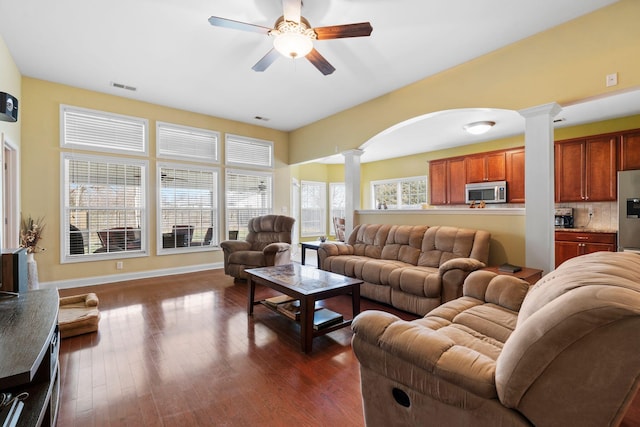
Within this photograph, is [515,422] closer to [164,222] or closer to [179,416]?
[179,416]

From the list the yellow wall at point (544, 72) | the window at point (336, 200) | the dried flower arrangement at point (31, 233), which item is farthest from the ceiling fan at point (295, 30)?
the window at point (336, 200)

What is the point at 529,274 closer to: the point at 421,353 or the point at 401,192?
the point at 421,353

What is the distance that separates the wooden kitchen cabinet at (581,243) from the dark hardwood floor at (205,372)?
350 centimetres

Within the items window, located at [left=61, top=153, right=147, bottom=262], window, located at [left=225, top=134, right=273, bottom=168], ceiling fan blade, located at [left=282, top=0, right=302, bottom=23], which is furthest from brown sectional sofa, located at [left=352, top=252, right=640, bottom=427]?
window, located at [left=225, top=134, right=273, bottom=168]

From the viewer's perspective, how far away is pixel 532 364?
0.95 meters

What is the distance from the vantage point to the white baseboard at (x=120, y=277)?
14.3 ft

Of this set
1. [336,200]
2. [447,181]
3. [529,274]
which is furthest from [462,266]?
[336,200]

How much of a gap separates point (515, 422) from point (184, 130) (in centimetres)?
601

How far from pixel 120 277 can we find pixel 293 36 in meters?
4.66

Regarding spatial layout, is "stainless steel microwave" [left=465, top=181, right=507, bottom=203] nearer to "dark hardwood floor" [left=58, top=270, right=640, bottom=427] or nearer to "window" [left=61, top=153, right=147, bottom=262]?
"dark hardwood floor" [left=58, top=270, right=640, bottom=427]

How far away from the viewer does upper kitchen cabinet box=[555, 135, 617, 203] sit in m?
4.64

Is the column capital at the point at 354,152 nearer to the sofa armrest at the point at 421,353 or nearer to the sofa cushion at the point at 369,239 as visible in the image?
the sofa cushion at the point at 369,239

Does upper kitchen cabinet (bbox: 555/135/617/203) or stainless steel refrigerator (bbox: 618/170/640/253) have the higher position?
upper kitchen cabinet (bbox: 555/135/617/203)

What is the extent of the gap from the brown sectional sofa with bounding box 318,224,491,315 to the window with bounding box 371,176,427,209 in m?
3.20
